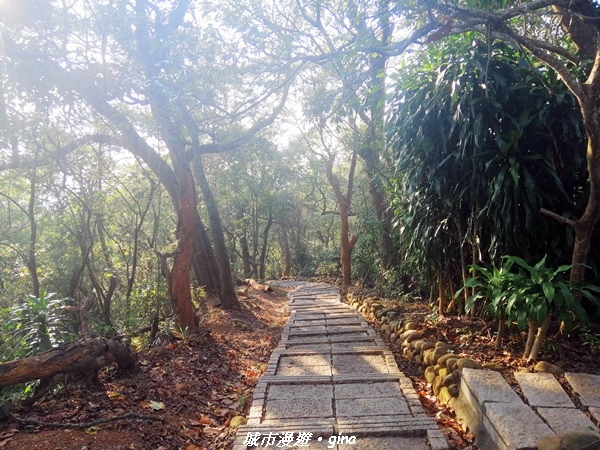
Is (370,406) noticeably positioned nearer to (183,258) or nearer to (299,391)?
(299,391)

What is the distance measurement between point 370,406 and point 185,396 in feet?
5.45

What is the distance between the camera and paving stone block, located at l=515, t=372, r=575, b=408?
8.52 ft

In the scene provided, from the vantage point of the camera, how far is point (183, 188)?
5.52 metres

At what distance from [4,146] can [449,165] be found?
602 cm

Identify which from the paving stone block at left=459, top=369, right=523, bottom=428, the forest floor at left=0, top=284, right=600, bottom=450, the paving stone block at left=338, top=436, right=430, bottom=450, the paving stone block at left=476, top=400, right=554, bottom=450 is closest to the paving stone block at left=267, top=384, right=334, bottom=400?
the forest floor at left=0, top=284, right=600, bottom=450

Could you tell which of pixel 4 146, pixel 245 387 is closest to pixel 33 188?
pixel 4 146

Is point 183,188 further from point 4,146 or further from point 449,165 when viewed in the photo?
point 449,165

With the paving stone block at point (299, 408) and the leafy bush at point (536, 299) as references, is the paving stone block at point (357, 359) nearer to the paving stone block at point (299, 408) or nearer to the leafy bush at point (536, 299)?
the paving stone block at point (299, 408)

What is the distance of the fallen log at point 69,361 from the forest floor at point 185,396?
215mm

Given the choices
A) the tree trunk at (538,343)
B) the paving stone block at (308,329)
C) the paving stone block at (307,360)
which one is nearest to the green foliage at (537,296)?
the tree trunk at (538,343)

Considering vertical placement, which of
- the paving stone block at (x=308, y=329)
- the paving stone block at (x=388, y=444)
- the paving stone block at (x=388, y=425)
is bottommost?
the paving stone block at (x=308, y=329)

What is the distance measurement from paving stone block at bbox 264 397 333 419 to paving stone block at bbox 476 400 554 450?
1.15 metres

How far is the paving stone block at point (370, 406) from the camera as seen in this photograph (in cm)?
310

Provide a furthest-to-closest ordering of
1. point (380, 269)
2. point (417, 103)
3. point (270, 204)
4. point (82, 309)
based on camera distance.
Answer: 1. point (270, 204)
2. point (380, 269)
3. point (417, 103)
4. point (82, 309)
